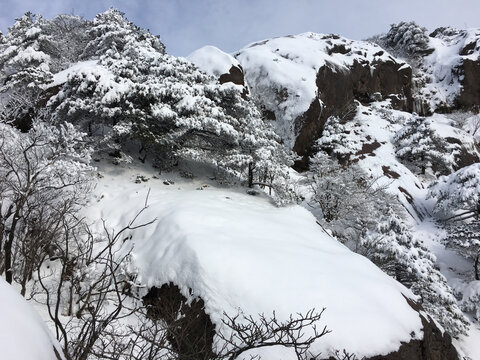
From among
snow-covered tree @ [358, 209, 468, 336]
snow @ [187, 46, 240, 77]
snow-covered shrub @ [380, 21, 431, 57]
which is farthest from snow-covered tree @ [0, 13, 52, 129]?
snow-covered shrub @ [380, 21, 431, 57]

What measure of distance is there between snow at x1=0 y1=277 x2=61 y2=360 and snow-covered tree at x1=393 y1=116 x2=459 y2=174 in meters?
26.7

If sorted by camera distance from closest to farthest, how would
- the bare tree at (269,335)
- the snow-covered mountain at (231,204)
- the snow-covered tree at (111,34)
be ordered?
the bare tree at (269,335) → the snow-covered mountain at (231,204) → the snow-covered tree at (111,34)

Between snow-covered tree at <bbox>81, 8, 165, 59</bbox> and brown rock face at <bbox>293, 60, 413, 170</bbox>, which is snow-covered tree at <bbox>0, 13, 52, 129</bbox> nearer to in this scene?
snow-covered tree at <bbox>81, 8, 165, 59</bbox>

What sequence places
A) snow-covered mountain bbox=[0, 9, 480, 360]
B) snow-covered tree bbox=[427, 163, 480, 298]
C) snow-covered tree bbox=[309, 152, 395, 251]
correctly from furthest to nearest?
1. snow-covered tree bbox=[427, 163, 480, 298]
2. snow-covered tree bbox=[309, 152, 395, 251]
3. snow-covered mountain bbox=[0, 9, 480, 360]

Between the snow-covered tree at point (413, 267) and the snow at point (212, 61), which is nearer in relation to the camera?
the snow-covered tree at point (413, 267)

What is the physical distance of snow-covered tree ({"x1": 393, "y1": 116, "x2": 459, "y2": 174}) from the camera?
23812 millimetres

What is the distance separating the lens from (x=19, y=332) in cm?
166

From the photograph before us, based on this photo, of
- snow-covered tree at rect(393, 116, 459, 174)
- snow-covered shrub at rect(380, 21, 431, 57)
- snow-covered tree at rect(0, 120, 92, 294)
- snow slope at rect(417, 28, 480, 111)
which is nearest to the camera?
snow-covered tree at rect(0, 120, 92, 294)

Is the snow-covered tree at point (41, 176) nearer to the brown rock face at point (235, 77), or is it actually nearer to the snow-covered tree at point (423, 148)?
the brown rock face at point (235, 77)

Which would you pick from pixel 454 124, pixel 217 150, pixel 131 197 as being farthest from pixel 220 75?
pixel 454 124

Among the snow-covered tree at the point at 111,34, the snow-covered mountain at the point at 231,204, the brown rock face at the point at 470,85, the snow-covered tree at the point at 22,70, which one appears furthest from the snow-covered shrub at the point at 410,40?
the snow-covered tree at the point at 22,70

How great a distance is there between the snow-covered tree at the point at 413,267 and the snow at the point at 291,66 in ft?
38.2

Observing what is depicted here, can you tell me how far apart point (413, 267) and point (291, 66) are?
66.5 feet

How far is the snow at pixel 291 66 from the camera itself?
23.6 m
